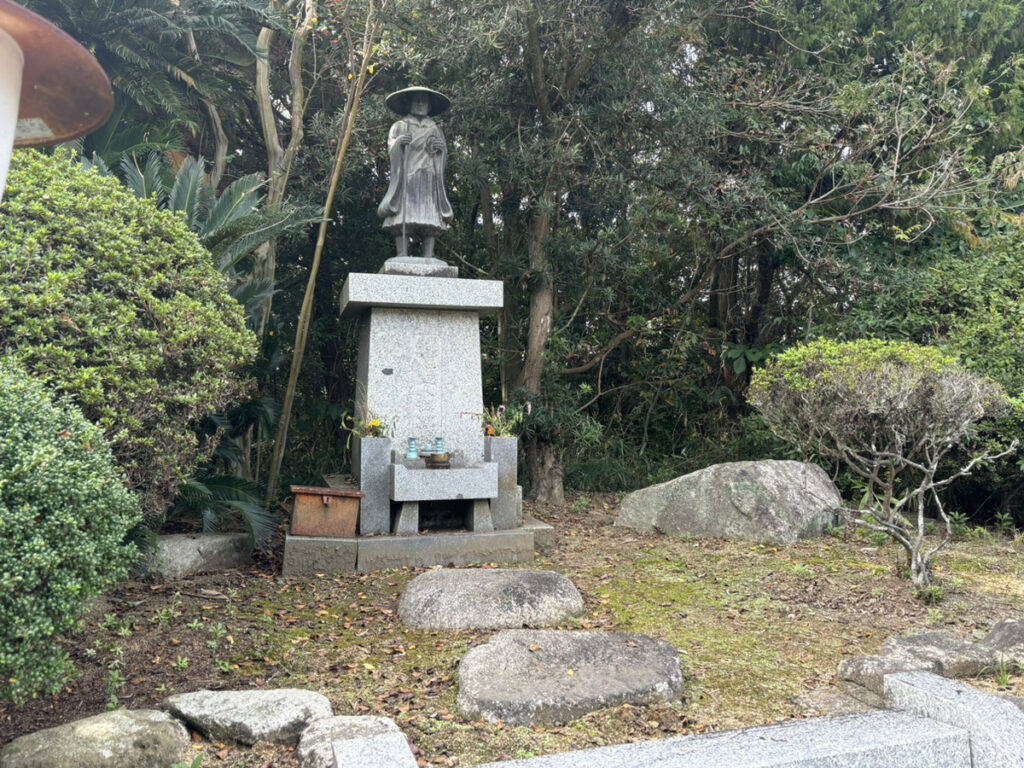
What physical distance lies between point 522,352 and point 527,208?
1.62 meters

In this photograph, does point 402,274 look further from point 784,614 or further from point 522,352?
point 784,614

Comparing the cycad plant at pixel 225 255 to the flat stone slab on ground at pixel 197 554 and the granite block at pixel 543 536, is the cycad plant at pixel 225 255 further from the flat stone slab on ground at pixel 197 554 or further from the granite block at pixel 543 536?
the granite block at pixel 543 536

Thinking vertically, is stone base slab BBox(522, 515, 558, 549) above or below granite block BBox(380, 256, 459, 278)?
below

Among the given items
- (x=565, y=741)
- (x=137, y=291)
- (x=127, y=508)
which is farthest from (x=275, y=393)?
(x=565, y=741)

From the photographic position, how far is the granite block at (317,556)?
191 inches

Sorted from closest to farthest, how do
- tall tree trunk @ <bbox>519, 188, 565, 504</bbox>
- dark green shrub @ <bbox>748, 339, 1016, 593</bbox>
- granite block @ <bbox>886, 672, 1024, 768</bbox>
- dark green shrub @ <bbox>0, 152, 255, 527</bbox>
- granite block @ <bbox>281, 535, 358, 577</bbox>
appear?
granite block @ <bbox>886, 672, 1024, 768</bbox>, dark green shrub @ <bbox>0, 152, 255, 527</bbox>, dark green shrub @ <bbox>748, 339, 1016, 593</bbox>, granite block @ <bbox>281, 535, 358, 577</bbox>, tall tree trunk @ <bbox>519, 188, 565, 504</bbox>

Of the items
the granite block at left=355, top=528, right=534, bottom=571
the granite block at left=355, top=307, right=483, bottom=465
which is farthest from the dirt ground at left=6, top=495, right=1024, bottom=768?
the granite block at left=355, top=307, right=483, bottom=465

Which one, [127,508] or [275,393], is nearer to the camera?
[127,508]

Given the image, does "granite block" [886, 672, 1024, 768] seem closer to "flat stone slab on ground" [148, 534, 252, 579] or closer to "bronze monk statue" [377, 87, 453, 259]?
"flat stone slab on ground" [148, 534, 252, 579]

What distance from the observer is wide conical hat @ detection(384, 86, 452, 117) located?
5926 mm

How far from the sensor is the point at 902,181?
24.9 ft

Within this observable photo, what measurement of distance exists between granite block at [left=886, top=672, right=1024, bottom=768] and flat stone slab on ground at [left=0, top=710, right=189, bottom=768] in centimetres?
248

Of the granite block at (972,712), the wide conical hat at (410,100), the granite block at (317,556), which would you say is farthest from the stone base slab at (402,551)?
the wide conical hat at (410,100)

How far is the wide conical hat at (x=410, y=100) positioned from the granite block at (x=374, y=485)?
281 cm
